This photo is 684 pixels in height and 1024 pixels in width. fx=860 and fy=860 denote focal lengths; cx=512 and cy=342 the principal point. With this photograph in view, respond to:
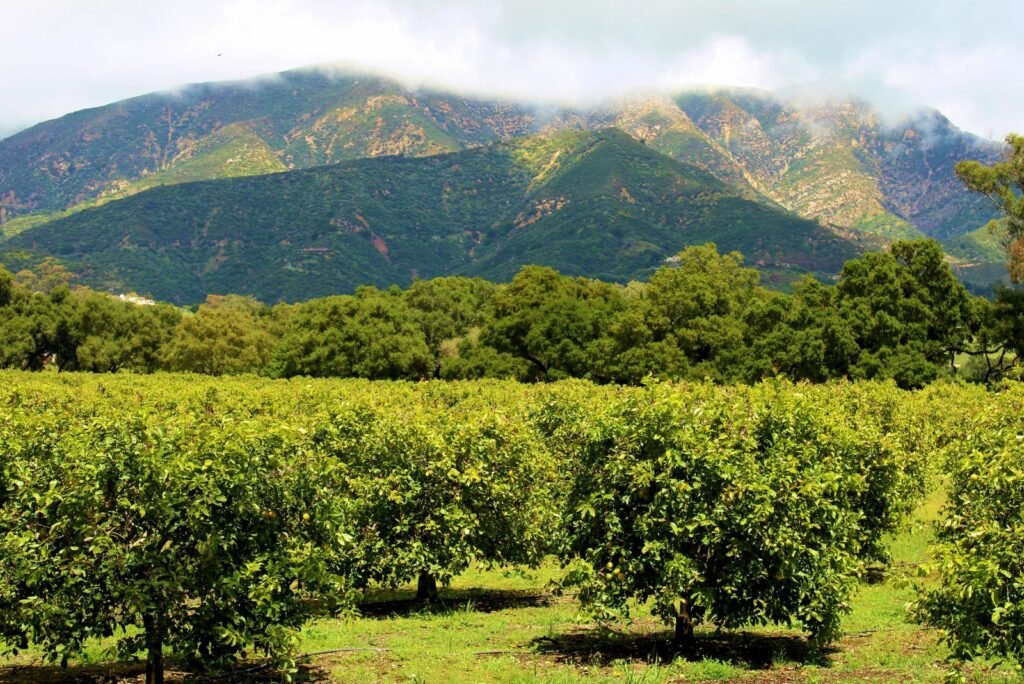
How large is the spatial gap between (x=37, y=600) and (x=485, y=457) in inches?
359

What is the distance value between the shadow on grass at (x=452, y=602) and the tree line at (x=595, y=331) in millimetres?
21684

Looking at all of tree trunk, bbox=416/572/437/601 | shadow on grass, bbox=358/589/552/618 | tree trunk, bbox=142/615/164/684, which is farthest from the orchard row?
tree trunk, bbox=416/572/437/601

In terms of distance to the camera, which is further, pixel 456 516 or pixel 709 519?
pixel 456 516

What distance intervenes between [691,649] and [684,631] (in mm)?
394

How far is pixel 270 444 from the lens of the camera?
10641mm

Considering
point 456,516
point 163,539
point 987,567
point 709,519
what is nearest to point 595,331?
point 456,516

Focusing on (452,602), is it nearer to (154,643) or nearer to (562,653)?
(562,653)

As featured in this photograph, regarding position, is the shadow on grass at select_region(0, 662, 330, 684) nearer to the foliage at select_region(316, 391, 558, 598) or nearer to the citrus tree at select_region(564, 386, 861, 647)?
the foliage at select_region(316, 391, 558, 598)

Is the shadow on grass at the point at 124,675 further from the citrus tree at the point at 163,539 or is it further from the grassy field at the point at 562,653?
the citrus tree at the point at 163,539

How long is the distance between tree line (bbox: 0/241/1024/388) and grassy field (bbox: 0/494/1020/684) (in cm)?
2495

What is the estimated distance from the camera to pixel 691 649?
46.6ft

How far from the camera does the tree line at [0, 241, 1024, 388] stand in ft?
186

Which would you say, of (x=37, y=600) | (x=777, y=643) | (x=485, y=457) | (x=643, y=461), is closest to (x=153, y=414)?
(x=37, y=600)

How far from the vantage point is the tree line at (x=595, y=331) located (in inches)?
2237
